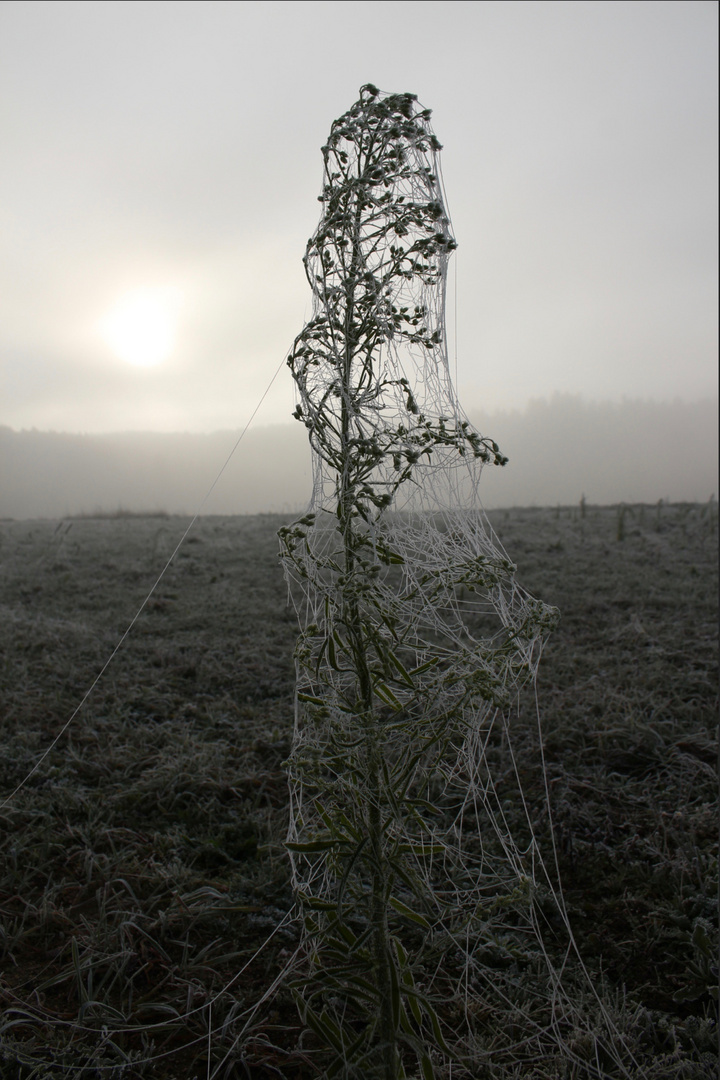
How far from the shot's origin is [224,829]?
10.1 feet

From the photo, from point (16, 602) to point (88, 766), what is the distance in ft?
12.1

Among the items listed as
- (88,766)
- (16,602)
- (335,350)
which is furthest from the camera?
(16,602)

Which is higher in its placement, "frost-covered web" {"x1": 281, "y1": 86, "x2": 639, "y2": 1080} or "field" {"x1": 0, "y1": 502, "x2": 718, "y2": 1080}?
"frost-covered web" {"x1": 281, "y1": 86, "x2": 639, "y2": 1080}

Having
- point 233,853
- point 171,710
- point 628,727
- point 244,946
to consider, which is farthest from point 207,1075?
point 628,727

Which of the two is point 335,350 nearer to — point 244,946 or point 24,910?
point 244,946

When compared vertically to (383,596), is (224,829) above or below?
below

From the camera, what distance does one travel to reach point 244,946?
242cm

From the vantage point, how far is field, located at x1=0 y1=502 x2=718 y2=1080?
2.04 metres

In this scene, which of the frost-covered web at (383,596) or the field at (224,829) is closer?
the frost-covered web at (383,596)

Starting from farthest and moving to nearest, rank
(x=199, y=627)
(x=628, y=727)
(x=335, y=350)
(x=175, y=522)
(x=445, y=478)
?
1. (x=175, y=522)
2. (x=199, y=627)
3. (x=628, y=727)
4. (x=445, y=478)
5. (x=335, y=350)

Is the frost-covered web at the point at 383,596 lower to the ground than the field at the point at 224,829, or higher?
higher

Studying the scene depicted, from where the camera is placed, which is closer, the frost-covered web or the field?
the frost-covered web

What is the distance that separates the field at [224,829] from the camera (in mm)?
2039

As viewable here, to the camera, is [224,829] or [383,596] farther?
[224,829]
